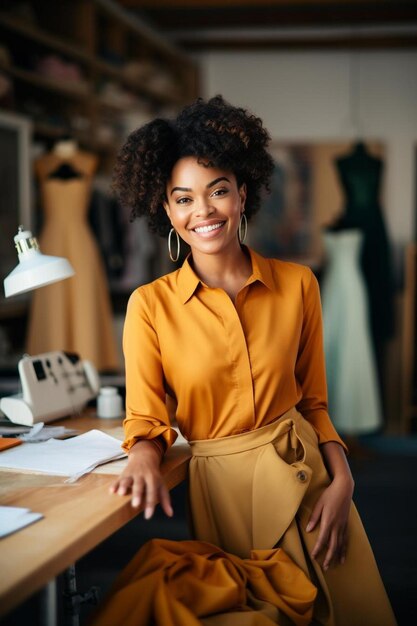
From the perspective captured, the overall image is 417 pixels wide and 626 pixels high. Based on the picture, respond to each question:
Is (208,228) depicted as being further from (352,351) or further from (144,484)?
(352,351)

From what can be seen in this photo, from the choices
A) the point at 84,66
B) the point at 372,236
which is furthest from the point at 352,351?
the point at 84,66

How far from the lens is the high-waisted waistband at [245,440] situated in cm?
173

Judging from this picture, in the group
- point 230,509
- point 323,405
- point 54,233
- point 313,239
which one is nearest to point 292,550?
point 230,509

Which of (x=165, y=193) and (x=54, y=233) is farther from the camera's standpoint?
(x=54, y=233)

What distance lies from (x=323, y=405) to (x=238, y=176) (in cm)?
62

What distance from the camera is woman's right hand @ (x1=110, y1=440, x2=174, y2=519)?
1493 mm

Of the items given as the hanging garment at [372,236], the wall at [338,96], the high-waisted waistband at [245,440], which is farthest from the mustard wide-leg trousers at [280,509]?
the wall at [338,96]

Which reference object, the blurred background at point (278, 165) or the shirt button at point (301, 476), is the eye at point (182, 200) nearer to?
the shirt button at point (301, 476)

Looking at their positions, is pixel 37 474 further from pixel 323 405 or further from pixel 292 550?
pixel 323 405

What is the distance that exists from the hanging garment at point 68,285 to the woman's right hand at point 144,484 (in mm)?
3119

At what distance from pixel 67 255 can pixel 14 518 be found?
11.4 feet

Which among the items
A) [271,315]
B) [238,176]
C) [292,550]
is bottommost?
[292,550]

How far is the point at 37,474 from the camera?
1657 mm

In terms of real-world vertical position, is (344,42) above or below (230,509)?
above
